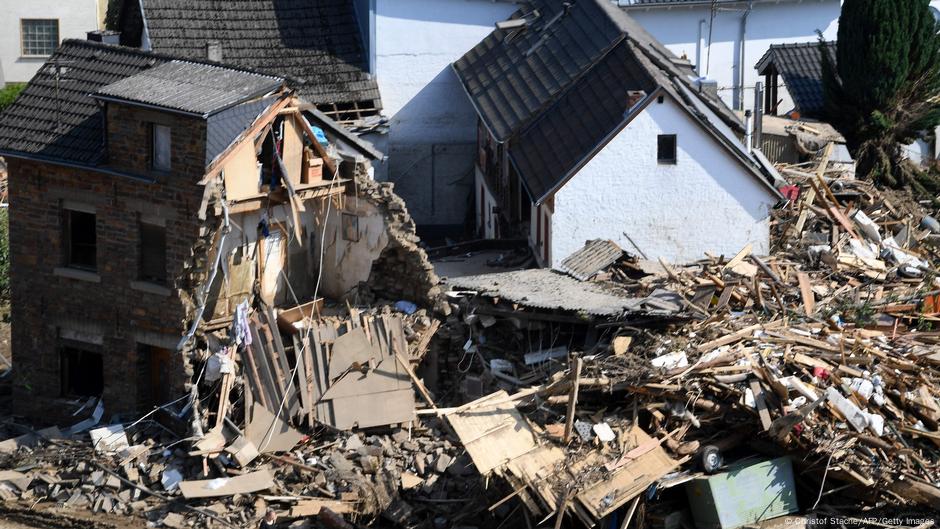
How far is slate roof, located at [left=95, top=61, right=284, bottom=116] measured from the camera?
73.9ft

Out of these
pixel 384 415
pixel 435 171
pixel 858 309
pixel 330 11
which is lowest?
pixel 384 415

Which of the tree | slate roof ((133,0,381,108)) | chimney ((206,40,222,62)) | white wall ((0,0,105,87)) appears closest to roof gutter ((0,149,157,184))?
chimney ((206,40,222,62))

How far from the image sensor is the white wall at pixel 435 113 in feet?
113

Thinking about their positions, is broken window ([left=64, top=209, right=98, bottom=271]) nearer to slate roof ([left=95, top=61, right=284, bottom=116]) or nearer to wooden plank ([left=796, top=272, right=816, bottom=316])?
slate roof ([left=95, top=61, right=284, bottom=116])

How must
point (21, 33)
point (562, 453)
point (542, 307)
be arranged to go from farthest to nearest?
point (21, 33) → point (542, 307) → point (562, 453)

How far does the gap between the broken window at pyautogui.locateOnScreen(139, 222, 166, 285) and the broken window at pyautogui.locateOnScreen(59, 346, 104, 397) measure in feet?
6.94

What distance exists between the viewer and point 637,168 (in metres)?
26.7

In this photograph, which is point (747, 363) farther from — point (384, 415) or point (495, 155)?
point (495, 155)

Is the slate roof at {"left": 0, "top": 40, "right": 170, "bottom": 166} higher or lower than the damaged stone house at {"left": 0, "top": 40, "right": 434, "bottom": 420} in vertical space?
higher

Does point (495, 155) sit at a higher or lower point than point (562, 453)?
higher

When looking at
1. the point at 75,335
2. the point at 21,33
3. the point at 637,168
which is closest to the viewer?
the point at 75,335

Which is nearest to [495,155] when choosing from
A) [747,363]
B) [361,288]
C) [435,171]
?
[435,171]

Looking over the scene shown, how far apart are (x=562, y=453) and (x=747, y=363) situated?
3.06 meters

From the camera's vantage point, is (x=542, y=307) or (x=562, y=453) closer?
(x=562, y=453)
